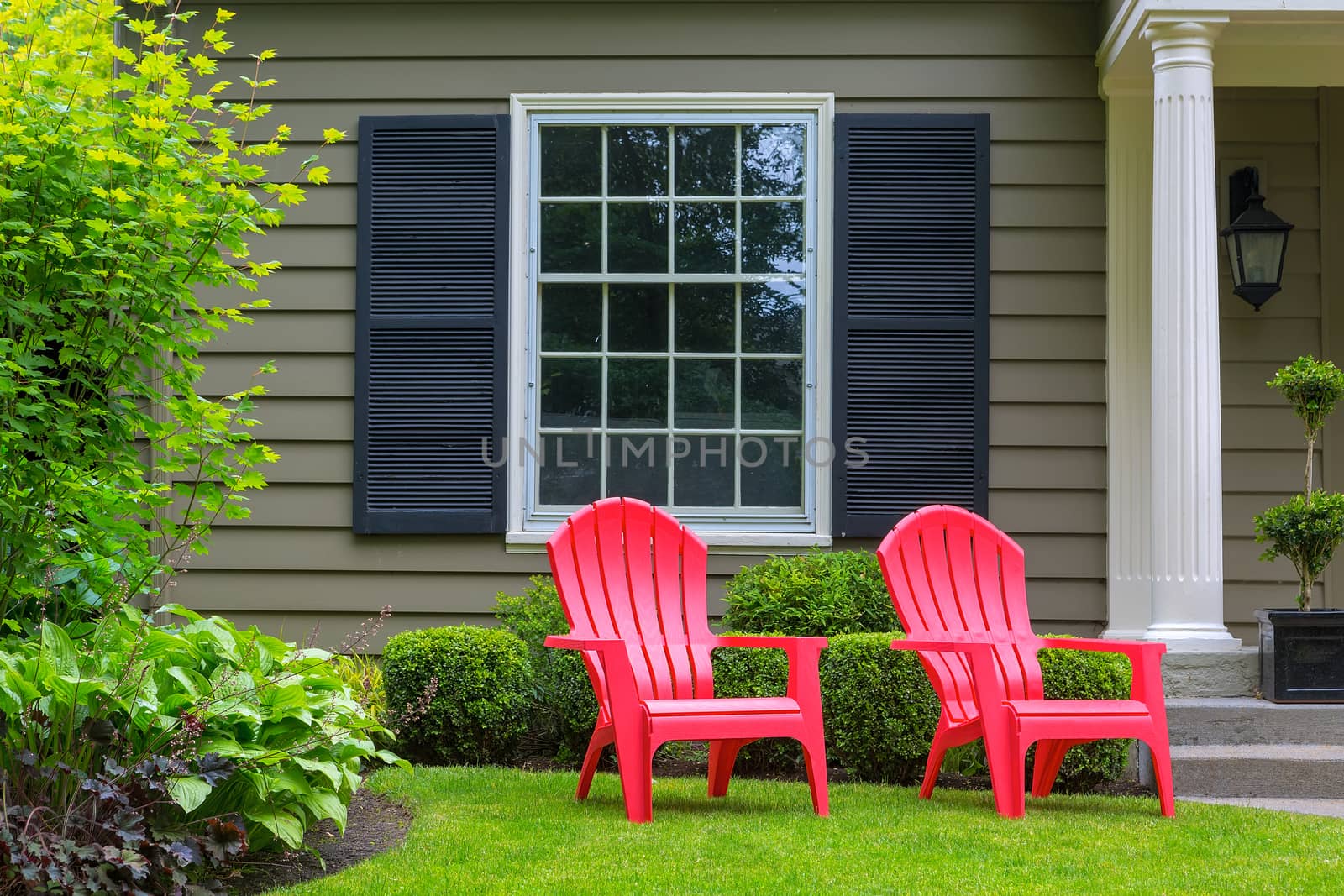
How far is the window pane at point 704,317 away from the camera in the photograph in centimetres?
545

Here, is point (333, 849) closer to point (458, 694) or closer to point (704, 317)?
point (458, 694)

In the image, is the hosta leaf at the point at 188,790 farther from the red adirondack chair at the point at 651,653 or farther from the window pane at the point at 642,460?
the window pane at the point at 642,460

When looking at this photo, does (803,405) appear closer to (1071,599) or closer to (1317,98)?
(1071,599)

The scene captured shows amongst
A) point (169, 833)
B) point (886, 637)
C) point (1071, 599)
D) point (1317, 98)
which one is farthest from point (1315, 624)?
point (169, 833)

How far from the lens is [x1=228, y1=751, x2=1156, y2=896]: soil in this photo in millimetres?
3002

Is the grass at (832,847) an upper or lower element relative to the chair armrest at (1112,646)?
lower

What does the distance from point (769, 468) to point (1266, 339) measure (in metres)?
2.11

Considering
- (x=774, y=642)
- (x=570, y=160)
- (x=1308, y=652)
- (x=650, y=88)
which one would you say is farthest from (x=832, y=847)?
(x=650, y=88)

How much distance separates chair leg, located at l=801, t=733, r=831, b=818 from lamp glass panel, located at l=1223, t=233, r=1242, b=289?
9.44 feet

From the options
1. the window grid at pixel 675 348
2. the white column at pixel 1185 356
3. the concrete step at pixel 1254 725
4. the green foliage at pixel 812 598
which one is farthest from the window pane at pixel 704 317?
the concrete step at pixel 1254 725

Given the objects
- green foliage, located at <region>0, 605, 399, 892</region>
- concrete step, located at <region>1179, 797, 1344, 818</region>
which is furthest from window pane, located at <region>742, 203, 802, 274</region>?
green foliage, located at <region>0, 605, 399, 892</region>

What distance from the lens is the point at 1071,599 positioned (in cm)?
532

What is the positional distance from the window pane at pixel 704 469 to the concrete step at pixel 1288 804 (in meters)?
2.14

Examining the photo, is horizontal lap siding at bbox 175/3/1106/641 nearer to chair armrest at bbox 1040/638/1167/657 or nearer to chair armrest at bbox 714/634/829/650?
chair armrest at bbox 1040/638/1167/657
